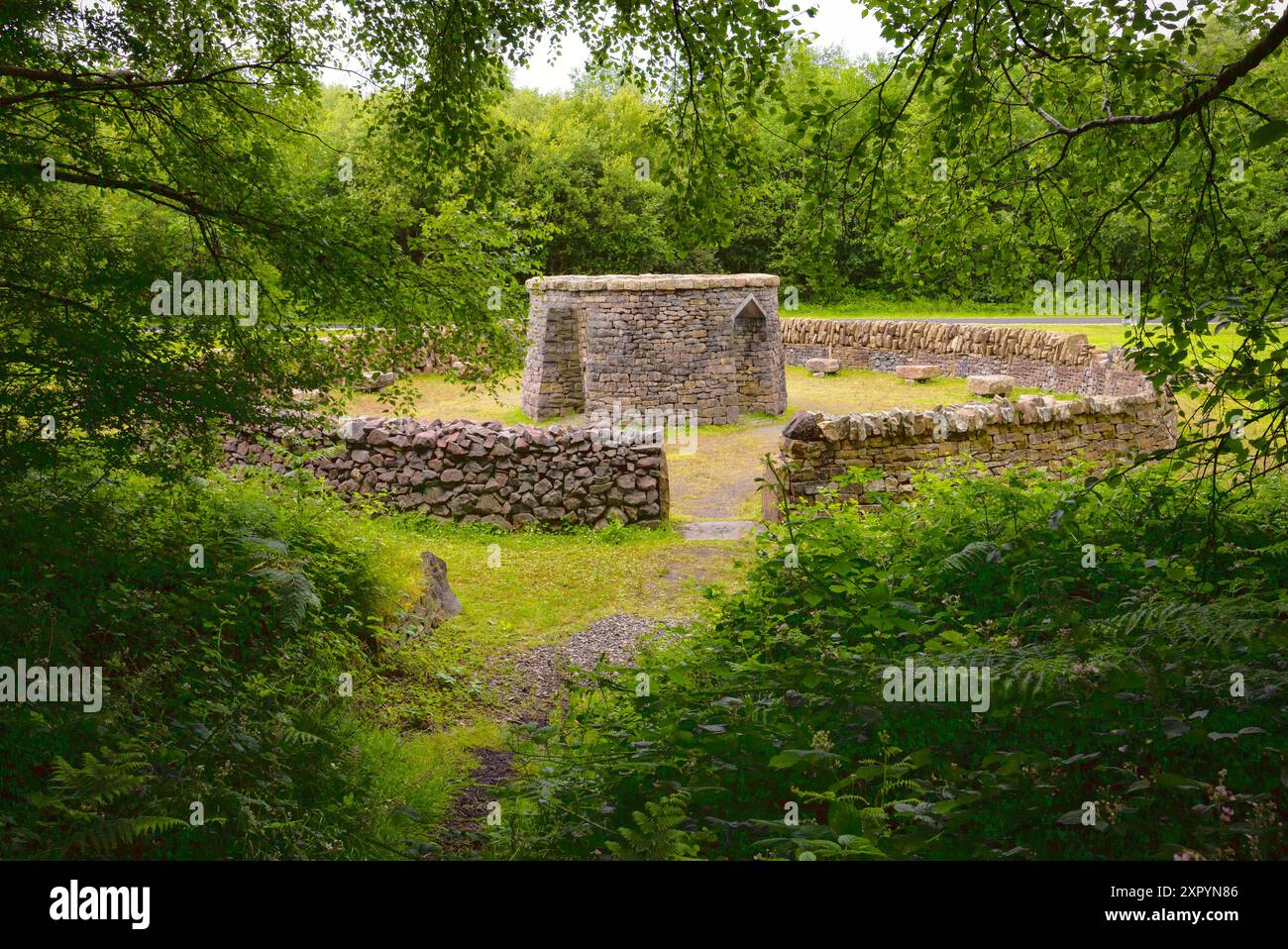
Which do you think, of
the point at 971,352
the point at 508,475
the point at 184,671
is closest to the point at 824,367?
the point at 971,352

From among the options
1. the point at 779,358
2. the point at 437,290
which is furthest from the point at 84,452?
the point at 779,358

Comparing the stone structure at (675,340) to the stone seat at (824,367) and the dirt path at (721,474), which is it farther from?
the stone seat at (824,367)

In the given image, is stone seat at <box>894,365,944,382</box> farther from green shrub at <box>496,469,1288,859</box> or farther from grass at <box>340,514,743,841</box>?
green shrub at <box>496,469,1288,859</box>

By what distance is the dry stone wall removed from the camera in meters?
21.6

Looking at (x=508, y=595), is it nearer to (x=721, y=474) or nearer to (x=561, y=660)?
(x=561, y=660)

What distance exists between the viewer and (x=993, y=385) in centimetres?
2328

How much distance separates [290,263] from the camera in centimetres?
639

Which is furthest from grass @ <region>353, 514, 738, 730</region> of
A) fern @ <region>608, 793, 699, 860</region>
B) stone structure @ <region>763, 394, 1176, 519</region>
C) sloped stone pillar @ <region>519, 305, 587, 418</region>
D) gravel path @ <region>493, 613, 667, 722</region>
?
sloped stone pillar @ <region>519, 305, 587, 418</region>

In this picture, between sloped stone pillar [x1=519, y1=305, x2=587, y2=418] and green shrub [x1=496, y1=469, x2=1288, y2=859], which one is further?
sloped stone pillar [x1=519, y1=305, x2=587, y2=418]

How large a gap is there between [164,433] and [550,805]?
3272 mm

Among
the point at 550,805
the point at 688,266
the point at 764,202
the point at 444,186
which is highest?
the point at 764,202

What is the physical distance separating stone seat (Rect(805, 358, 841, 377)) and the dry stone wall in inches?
34.1
